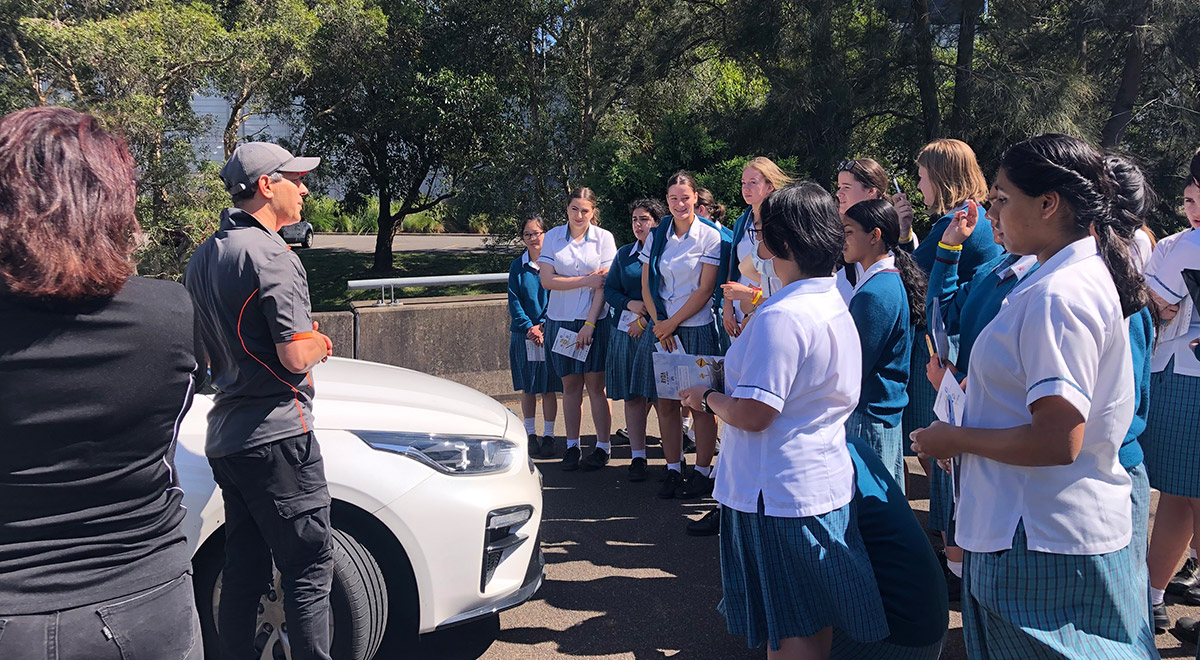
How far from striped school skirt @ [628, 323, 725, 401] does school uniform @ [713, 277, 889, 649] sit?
274cm

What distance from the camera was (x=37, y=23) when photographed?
13.8m

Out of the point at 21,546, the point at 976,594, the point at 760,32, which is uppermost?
the point at 760,32

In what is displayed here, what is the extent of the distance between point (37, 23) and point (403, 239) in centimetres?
1946

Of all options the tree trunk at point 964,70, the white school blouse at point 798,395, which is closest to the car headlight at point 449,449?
the white school blouse at point 798,395

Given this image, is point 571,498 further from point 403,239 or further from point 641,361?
point 403,239

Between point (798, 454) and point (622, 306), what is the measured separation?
3365 millimetres

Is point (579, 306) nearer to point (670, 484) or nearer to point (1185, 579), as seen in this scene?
point (670, 484)

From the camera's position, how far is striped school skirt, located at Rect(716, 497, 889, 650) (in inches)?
110

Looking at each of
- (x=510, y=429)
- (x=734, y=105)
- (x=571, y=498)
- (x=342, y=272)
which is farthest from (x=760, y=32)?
(x=342, y=272)

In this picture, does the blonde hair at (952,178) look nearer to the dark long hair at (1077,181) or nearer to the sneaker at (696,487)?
the dark long hair at (1077,181)

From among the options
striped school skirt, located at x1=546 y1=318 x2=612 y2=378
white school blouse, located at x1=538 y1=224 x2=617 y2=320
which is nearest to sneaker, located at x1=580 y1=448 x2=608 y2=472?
striped school skirt, located at x1=546 y1=318 x2=612 y2=378

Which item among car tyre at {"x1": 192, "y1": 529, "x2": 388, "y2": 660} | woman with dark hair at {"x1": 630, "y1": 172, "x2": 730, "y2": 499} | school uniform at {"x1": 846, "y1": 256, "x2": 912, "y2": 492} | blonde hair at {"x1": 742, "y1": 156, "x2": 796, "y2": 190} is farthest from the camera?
woman with dark hair at {"x1": 630, "y1": 172, "x2": 730, "y2": 499}

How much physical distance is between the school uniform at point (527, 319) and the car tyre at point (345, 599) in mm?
3485

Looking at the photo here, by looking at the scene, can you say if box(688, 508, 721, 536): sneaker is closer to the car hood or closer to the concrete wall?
the car hood
